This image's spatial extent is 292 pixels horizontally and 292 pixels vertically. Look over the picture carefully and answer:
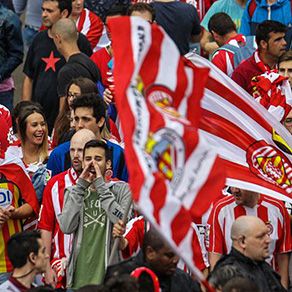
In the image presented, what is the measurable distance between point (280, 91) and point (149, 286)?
13.7ft

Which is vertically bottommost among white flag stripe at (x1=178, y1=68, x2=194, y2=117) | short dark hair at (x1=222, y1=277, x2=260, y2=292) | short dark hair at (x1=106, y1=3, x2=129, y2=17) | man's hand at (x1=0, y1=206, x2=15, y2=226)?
short dark hair at (x1=222, y1=277, x2=260, y2=292)

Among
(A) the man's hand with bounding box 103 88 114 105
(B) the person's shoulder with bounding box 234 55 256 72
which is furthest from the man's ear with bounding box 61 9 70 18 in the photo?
(B) the person's shoulder with bounding box 234 55 256 72

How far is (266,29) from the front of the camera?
1647 cm

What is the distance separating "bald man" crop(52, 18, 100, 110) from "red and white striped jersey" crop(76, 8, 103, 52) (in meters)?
2.00

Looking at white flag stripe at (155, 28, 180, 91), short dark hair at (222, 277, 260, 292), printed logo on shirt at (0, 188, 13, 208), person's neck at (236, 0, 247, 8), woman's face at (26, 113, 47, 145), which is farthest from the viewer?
person's neck at (236, 0, 247, 8)

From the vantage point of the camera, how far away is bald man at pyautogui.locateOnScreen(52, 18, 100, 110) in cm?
1566

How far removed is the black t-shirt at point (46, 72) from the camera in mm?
16688

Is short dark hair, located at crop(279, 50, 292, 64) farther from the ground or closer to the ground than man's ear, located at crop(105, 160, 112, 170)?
farther from the ground

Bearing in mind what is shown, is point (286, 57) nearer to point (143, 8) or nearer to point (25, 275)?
point (143, 8)

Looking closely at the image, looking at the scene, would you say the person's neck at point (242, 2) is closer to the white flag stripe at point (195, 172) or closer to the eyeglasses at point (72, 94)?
the eyeglasses at point (72, 94)

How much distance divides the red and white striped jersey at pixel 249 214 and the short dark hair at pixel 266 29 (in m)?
3.57

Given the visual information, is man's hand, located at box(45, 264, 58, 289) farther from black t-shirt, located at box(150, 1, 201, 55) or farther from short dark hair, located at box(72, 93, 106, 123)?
black t-shirt, located at box(150, 1, 201, 55)

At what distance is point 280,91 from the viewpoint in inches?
586

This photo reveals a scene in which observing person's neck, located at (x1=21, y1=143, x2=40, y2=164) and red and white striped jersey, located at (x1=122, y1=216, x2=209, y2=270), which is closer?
Answer: red and white striped jersey, located at (x1=122, y1=216, x2=209, y2=270)
